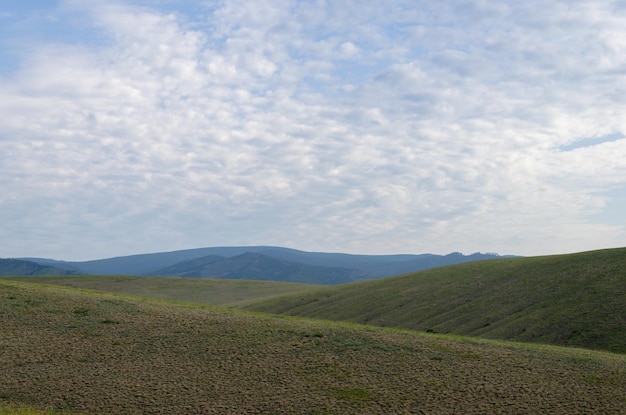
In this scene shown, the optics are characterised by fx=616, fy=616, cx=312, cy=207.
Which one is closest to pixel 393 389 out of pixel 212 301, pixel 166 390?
pixel 166 390

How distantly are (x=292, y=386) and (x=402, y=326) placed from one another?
30.0 metres

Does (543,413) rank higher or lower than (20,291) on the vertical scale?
lower

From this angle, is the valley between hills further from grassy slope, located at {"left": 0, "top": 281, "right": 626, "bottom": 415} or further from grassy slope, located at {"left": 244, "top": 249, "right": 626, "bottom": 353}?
grassy slope, located at {"left": 244, "top": 249, "right": 626, "bottom": 353}

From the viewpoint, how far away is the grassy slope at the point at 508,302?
42000 millimetres

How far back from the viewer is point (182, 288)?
120m

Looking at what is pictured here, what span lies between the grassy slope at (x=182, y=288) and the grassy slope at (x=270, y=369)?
233 feet

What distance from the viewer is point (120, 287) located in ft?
390

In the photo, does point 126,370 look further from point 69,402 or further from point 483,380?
point 483,380

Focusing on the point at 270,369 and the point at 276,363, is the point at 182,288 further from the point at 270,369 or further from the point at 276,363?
the point at 270,369

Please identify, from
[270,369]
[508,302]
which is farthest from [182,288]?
[270,369]

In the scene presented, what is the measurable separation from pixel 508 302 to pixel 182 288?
80.0 m

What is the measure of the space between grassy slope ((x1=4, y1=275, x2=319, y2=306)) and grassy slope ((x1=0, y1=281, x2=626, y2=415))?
71.0 meters

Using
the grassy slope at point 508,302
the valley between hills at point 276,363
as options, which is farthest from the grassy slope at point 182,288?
the valley between hills at point 276,363

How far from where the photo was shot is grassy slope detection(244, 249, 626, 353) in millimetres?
42000
